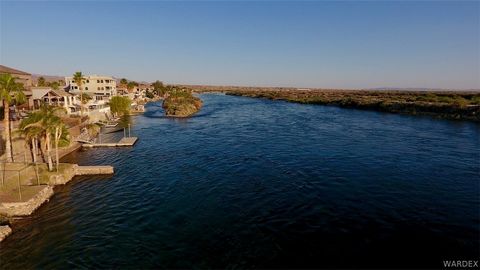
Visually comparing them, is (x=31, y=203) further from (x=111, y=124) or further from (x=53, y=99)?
(x=53, y=99)

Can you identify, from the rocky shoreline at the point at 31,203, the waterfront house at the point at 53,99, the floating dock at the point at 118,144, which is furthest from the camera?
the waterfront house at the point at 53,99

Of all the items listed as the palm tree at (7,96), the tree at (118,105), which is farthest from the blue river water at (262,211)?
the tree at (118,105)

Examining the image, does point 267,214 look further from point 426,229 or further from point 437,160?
point 437,160

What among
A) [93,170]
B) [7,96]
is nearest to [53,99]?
[7,96]

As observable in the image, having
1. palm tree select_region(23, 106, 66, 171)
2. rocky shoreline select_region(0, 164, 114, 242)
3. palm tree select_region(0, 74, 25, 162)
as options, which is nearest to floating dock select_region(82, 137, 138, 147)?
rocky shoreline select_region(0, 164, 114, 242)

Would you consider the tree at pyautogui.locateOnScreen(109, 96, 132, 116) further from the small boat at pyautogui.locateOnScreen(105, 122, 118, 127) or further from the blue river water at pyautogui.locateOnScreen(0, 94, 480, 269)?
the blue river water at pyautogui.locateOnScreen(0, 94, 480, 269)

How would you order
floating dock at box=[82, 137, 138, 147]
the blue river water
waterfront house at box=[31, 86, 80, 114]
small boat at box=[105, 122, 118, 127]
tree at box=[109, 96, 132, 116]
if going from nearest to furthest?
1. the blue river water
2. floating dock at box=[82, 137, 138, 147]
3. waterfront house at box=[31, 86, 80, 114]
4. small boat at box=[105, 122, 118, 127]
5. tree at box=[109, 96, 132, 116]

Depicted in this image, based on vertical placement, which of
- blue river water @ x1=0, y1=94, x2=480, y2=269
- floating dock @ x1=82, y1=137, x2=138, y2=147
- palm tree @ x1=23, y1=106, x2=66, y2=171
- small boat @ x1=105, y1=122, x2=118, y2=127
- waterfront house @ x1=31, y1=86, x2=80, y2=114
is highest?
waterfront house @ x1=31, y1=86, x2=80, y2=114

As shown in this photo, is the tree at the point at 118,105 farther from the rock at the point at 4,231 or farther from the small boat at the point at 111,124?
the rock at the point at 4,231
